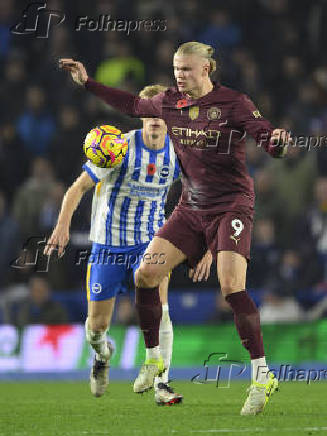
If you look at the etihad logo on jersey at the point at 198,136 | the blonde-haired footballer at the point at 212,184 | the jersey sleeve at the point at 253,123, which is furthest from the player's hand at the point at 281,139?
the etihad logo on jersey at the point at 198,136

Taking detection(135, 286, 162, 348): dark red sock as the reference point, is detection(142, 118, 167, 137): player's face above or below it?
above

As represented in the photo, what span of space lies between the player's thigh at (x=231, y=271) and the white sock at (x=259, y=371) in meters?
0.45

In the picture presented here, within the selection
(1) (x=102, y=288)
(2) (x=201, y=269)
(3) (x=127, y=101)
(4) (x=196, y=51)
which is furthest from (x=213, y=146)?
(1) (x=102, y=288)

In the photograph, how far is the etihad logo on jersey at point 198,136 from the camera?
702 centimetres

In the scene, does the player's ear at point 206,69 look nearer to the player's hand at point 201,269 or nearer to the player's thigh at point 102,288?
the player's hand at point 201,269

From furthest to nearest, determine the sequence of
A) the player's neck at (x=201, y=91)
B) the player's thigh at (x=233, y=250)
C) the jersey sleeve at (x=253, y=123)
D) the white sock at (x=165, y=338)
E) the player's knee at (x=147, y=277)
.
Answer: the white sock at (x=165, y=338), the player's knee at (x=147, y=277), the player's neck at (x=201, y=91), the player's thigh at (x=233, y=250), the jersey sleeve at (x=253, y=123)

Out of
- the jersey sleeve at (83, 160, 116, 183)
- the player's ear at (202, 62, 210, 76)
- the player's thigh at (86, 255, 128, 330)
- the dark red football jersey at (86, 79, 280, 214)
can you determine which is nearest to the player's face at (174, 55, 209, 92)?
the player's ear at (202, 62, 210, 76)

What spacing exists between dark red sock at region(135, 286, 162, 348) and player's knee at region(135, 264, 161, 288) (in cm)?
8

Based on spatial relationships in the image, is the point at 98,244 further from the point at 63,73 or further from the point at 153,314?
the point at 63,73

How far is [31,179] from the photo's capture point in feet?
43.4

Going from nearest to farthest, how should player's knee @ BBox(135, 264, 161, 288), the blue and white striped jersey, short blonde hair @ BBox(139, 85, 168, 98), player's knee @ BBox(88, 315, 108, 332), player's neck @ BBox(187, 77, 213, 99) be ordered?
1. player's neck @ BBox(187, 77, 213, 99)
2. player's knee @ BBox(135, 264, 161, 288)
3. short blonde hair @ BBox(139, 85, 168, 98)
4. the blue and white striped jersey
5. player's knee @ BBox(88, 315, 108, 332)

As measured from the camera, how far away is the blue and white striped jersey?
8.32 metres

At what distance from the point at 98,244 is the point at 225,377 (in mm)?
3021

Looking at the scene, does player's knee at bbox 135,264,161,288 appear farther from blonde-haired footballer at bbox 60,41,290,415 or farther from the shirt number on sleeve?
the shirt number on sleeve
